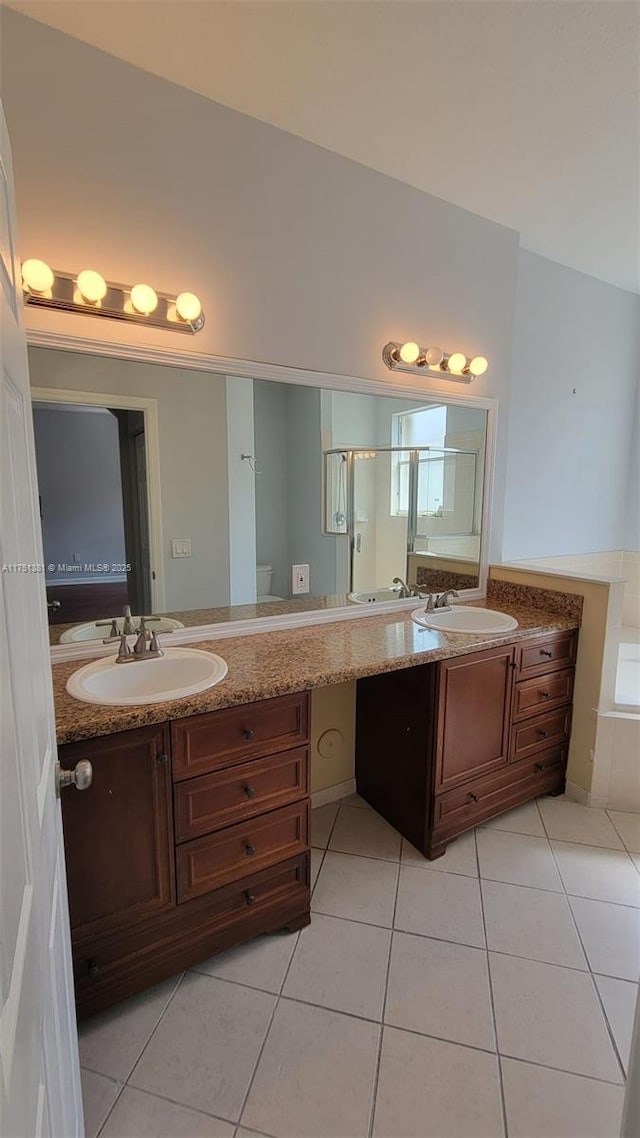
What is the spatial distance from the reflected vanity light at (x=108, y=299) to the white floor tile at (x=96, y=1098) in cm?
204

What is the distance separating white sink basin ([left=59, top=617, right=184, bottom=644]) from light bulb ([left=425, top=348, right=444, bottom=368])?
5.22 feet

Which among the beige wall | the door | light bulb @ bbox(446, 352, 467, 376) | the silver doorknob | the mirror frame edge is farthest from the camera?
light bulb @ bbox(446, 352, 467, 376)

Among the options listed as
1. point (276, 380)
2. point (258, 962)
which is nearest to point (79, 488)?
point (276, 380)

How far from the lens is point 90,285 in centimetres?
144

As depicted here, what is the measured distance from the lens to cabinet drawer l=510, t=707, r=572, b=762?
84.0 inches

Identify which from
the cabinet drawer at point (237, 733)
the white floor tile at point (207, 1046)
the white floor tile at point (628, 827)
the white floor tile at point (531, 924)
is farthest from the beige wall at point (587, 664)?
the white floor tile at point (207, 1046)

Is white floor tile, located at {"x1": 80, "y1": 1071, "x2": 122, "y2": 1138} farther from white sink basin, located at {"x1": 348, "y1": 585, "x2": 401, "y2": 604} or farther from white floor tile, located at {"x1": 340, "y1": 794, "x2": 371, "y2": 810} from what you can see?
white sink basin, located at {"x1": 348, "y1": 585, "x2": 401, "y2": 604}

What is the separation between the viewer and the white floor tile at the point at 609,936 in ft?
4.91

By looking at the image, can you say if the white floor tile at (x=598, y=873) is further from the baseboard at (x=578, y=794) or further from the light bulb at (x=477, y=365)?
the light bulb at (x=477, y=365)

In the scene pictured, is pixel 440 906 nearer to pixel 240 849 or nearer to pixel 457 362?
pixel 240 849

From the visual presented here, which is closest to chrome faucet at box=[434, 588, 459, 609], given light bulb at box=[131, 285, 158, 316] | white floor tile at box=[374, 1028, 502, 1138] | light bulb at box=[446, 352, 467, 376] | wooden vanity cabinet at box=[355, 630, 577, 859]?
wooden vanity cabinet at box=[355, 630, 577, 859]

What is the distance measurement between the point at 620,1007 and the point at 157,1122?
1250 millimetres

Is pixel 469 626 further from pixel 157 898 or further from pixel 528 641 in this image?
pixel 157 898

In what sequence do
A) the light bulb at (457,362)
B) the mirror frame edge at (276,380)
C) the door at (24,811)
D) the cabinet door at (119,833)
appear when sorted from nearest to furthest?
1. the door at (24,811)
2. the cabinet door at (119,833)
3. the mirror frame edge at (276,380)
4. the light bulb at (457,362)
